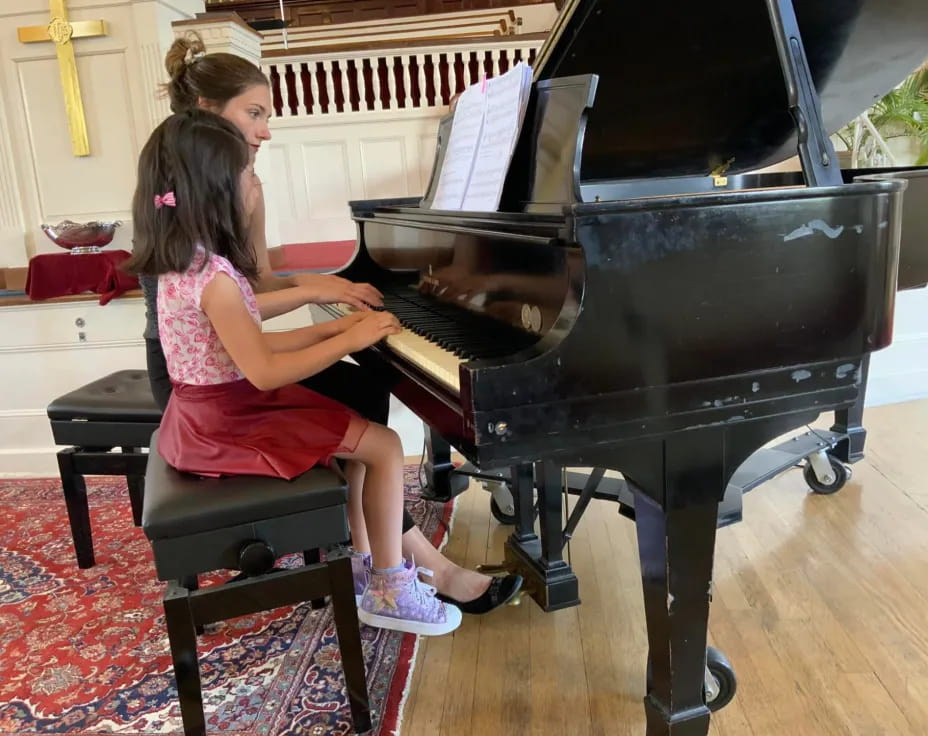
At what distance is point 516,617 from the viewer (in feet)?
6.74

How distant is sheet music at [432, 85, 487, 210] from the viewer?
182 centimetres

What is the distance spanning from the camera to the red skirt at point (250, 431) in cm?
156

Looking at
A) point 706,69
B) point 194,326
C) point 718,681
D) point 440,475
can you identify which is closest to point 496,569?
point 440,475

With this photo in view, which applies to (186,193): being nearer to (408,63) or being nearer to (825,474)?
(825,474)

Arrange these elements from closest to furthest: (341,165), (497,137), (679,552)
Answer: (679,552) < (497,137) < (341,165)

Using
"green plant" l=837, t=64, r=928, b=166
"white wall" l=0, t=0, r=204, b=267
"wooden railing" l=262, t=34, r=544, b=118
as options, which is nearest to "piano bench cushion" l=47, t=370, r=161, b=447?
"white wall" l=0, t=0, r=204, b=267

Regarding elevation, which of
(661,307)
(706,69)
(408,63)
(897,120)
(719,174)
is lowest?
(661,307)

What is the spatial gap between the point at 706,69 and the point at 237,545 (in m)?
1.51

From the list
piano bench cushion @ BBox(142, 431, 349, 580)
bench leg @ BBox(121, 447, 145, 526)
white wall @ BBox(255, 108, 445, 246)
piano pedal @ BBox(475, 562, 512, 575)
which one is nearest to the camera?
piano bench cushion @ BBox(142, 431, 349, 580)

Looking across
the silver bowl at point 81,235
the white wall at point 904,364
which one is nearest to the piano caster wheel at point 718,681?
the white wall at point 904,364

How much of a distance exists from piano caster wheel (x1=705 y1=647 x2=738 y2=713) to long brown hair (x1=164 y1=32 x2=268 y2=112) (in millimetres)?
1708

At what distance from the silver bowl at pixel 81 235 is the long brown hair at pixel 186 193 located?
83.3 inches

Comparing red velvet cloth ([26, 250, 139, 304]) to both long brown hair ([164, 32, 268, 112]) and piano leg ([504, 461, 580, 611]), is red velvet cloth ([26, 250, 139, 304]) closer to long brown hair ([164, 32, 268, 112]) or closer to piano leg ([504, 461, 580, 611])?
long brown hair ([164, 32, 268, 112])

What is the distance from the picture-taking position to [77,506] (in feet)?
8.05
